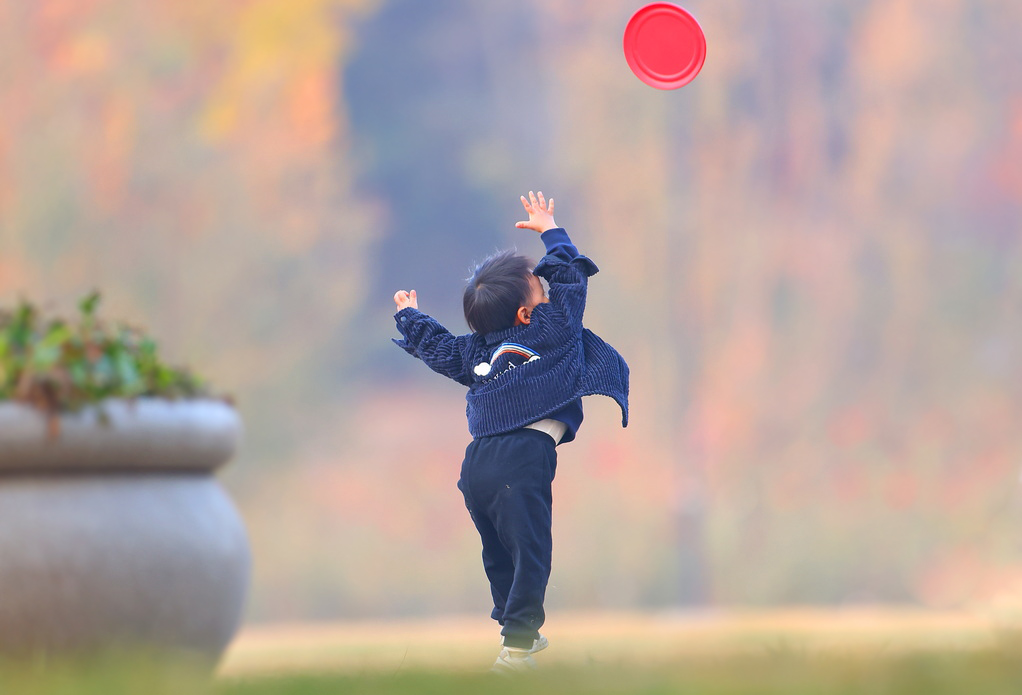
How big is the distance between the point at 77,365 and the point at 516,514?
1.40 m

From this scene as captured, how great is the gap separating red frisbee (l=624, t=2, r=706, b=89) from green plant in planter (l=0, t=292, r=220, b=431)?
235 cm

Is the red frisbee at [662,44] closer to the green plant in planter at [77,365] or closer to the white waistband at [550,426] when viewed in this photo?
the white waistband at [550,426]

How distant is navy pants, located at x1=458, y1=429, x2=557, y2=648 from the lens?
3186mm

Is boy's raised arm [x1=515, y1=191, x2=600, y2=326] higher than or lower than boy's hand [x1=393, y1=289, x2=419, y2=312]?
lower

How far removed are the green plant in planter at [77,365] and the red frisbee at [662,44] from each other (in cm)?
235

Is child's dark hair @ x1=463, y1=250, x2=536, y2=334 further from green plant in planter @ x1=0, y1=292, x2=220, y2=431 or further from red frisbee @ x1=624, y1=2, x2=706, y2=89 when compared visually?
green plant in planter @ x1=0, y1=292, x2=220, y2=431

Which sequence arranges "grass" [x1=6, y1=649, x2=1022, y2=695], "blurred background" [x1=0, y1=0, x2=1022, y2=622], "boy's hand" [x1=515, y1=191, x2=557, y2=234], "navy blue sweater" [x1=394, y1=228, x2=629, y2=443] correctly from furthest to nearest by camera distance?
"blurred background" [x1=0, y1=0, x2=1022, y2=622]
"boy's hand" [x1=515, y1=191, x2=557, y2=234]
"navy blue sweater" [x1=394, y1=228, x2=629, y2=443]
"grass" [x1=6, y1=649, x2=1022, y2=695]

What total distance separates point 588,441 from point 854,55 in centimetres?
539

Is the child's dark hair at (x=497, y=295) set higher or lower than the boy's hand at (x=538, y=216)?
lower

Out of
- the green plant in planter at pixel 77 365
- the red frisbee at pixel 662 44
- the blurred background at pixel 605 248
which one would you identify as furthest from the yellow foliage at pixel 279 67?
the green plant in planter at pixel 77 365

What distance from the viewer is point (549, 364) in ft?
11.1

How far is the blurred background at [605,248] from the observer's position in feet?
43.5

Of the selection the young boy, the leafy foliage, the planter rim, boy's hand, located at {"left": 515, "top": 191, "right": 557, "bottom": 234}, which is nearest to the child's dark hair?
the young boy

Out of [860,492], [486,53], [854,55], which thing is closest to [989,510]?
[860,492]
